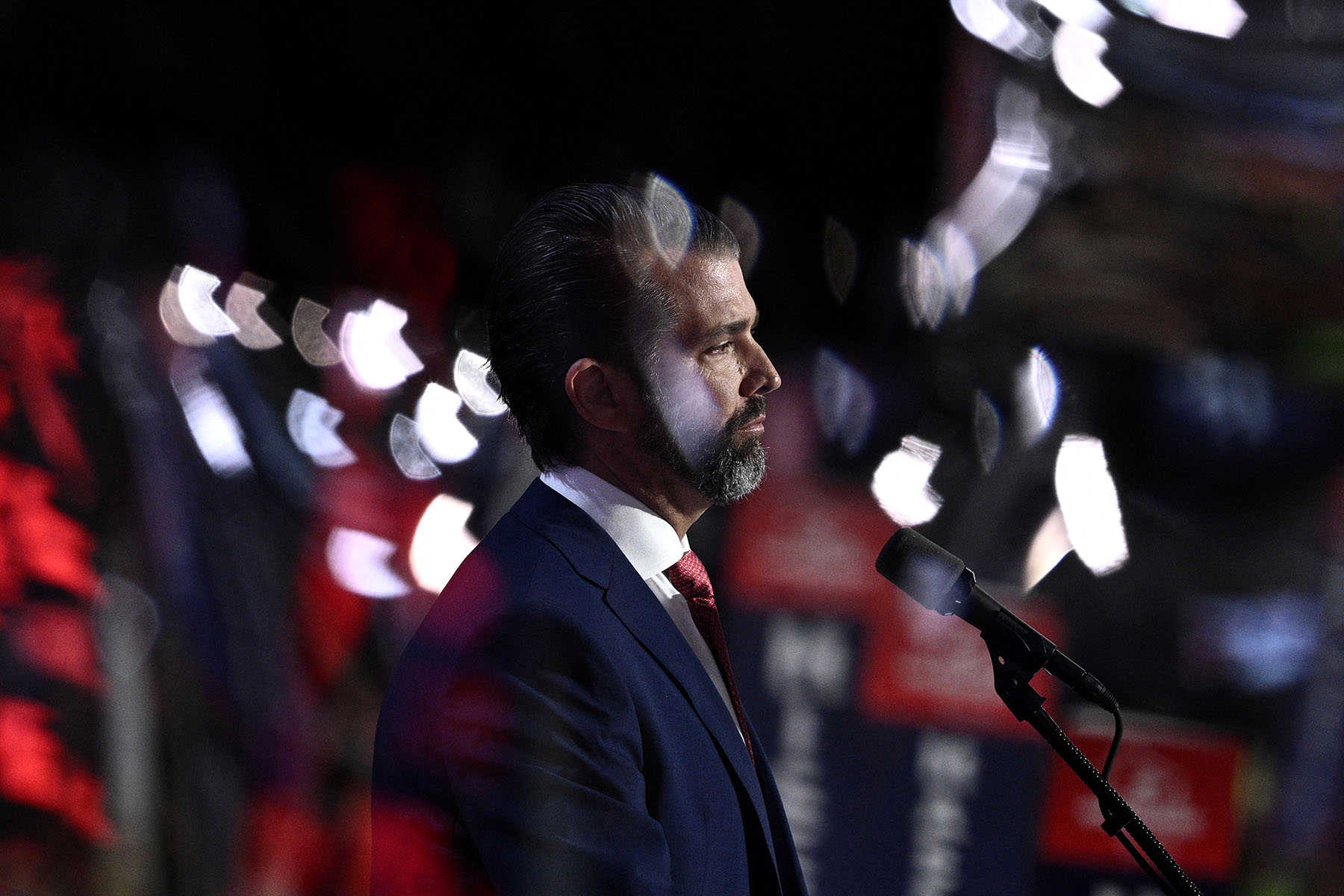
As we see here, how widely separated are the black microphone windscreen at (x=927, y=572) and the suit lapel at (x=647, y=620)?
0.46 ft

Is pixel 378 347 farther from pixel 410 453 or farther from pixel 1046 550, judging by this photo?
pixel 1046 550

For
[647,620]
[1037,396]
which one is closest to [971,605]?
[647,620]

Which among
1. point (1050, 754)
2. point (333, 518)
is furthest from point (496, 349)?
point (1050, 754)

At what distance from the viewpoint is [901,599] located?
175 centimetres

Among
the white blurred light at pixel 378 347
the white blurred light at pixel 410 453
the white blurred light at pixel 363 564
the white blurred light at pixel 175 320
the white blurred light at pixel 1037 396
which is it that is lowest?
the white blurred light at pixel 363 564

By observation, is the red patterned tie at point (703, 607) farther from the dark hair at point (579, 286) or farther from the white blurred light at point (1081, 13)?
the white blurred light at point (1081, 13)

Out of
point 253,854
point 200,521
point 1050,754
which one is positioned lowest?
point 253,854

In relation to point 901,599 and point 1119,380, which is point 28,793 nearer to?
point 901,599

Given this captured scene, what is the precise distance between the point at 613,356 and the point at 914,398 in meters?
1.06

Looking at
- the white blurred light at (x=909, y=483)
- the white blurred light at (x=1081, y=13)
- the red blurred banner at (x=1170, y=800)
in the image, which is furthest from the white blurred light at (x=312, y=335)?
the red blurred banner at (x=1170, y=800)

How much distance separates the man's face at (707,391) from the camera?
0.71m

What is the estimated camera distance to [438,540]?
1.74m

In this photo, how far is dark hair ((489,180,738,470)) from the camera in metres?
0.72

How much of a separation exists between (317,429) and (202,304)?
28 cm
